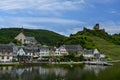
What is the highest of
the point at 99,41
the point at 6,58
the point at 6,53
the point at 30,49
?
the point at 99,41

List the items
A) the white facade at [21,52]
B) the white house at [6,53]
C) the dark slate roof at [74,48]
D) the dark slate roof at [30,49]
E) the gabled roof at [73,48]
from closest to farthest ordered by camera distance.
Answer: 1. the white house at [6,53]
2. the white facade at [21,52]
3. the dark slate roof at [30,49]
4. the dark slate roof at [74,48]
5. the gabled roof at [73,48]

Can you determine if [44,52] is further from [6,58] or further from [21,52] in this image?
[6,58]

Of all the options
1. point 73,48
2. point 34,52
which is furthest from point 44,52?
point 73,48

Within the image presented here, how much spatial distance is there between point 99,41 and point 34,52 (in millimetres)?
59587

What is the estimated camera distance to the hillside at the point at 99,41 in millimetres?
149050

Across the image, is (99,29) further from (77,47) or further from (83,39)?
(77,47)

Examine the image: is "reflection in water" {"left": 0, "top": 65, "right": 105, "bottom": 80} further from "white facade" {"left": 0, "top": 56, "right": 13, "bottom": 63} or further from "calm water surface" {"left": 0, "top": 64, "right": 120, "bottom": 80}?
"white facade" {"left": 0, "top": 56, "right": 13, "bottom": 63}

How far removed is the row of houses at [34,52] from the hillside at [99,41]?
394 inches

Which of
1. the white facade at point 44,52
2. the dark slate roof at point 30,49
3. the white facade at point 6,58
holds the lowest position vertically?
the white facade at point 6,58

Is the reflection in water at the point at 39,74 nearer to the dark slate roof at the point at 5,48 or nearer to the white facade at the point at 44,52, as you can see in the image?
the dark slate roof at the point at 5,48

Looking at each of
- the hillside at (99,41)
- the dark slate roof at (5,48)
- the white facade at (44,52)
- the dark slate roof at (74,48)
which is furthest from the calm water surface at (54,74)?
the hillside at (99,41)

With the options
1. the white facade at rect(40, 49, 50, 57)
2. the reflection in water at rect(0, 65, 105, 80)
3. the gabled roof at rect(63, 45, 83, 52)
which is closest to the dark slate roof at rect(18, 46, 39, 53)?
the white facade at rect(40, 49, 50, 57)

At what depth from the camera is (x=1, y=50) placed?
10556 centimetres

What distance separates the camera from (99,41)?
17238cm
